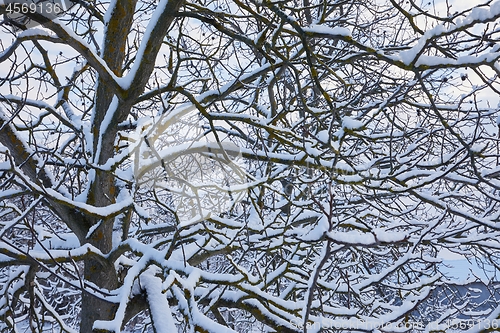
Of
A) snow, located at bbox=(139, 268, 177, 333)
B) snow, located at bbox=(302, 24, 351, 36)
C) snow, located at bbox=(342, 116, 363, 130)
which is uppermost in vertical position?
snow, located at bbox=(302, 24, 351, 36)

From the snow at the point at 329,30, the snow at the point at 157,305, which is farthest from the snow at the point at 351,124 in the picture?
the snow at the point at 157,305

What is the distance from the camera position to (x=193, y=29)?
6.19 m

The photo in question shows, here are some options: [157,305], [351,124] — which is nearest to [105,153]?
[157,305]

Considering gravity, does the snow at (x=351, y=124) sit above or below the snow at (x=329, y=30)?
below

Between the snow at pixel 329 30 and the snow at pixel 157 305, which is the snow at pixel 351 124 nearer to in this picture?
the snow at pixel 329 30

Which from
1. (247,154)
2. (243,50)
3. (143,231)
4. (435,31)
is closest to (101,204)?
(143,231)

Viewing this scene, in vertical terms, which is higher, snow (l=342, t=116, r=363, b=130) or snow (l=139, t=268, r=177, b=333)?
snow (l=342, t=116, r=363, b=130)

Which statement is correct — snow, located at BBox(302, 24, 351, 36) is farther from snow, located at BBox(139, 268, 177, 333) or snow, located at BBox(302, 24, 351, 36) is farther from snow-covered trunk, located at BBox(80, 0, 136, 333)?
snow, located at BBox(139, 268, 177, 333)

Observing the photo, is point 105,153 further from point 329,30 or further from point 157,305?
point 329,30

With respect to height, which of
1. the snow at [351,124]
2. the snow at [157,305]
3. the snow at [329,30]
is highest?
Result: the snow at [329,30]

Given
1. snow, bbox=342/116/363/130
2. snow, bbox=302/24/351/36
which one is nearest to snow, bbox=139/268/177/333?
snow, bbox=342/116/363/130

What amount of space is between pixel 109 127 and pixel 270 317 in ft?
6.84

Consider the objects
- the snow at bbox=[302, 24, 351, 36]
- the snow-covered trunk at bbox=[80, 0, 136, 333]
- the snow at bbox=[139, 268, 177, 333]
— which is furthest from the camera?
the snow-covered trunk at bbox=[80, 0, 136, 333]

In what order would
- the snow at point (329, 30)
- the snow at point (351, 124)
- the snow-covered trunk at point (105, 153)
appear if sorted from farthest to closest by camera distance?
the snow-covered trunk at point (105, 153), the snow at point (351, 124), the snow at point (329, 30)
